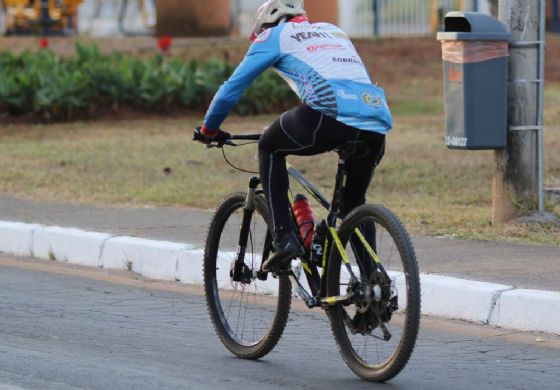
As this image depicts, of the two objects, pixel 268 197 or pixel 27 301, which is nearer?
pixel 268 197

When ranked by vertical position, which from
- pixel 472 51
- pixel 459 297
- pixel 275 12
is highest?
pixel 275 12

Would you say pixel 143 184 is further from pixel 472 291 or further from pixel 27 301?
pixel 472 291

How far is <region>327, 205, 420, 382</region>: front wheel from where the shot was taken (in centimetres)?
604

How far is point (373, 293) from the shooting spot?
624 cm

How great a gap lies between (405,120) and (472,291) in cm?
1128

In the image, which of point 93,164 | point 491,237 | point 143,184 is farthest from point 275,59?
point 93,164

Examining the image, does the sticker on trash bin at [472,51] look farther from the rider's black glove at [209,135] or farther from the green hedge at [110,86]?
the green hedge at [110,86]

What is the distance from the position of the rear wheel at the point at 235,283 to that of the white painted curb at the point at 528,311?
4.17 feet

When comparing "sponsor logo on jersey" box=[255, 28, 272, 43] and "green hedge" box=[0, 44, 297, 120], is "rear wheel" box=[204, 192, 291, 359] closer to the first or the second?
"sponsor logo on jersey" box=[255, 28, 272, 43]

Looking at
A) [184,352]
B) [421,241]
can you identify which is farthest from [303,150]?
[421,241]

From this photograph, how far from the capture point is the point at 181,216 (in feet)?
38.0

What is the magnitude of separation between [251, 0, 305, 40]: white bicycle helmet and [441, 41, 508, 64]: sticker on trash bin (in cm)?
340

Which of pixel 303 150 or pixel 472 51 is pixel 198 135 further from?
pixel 472 51

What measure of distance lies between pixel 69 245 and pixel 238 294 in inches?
134
